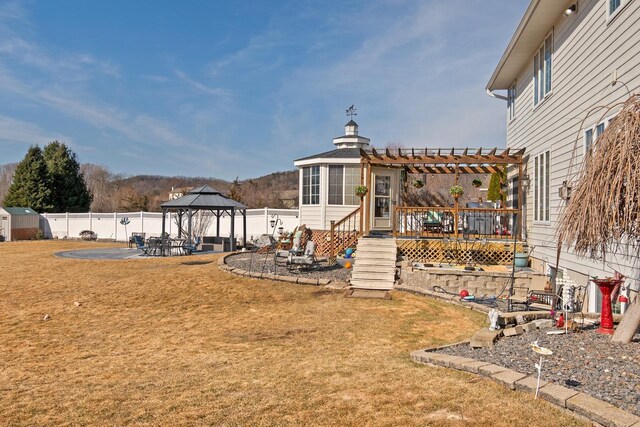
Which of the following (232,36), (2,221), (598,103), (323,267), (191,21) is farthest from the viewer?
(2,221)

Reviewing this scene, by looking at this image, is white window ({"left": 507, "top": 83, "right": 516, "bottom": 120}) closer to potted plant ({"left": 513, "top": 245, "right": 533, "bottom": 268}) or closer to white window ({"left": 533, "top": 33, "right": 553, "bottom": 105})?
white window ({"left": 533, "top": 33, "right": 553, "bottom": 105})

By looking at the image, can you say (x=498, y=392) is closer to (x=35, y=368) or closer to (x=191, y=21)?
(x=35, y=368)

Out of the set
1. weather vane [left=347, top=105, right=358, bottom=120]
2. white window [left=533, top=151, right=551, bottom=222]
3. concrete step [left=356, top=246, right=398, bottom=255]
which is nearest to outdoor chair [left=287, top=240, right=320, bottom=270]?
concrete step [left=356, top=246, right=398, bottom=255]

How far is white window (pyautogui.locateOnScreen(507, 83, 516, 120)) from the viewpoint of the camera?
14.5 metres

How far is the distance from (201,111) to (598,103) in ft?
81.7

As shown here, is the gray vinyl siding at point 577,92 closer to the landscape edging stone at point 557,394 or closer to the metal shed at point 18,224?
the landscape edging stone at point 557,394

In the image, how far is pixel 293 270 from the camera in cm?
1273

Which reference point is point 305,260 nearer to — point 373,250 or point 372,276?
point 373,250

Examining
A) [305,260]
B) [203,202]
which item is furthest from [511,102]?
[203,202]

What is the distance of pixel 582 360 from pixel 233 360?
4.02 metres

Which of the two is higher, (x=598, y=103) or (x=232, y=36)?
(x=232, y=36)

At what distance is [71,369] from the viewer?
5457 millimetres

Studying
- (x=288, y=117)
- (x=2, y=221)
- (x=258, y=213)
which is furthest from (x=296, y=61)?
(x=2, y=221)

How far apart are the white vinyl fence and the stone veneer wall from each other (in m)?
10.8
